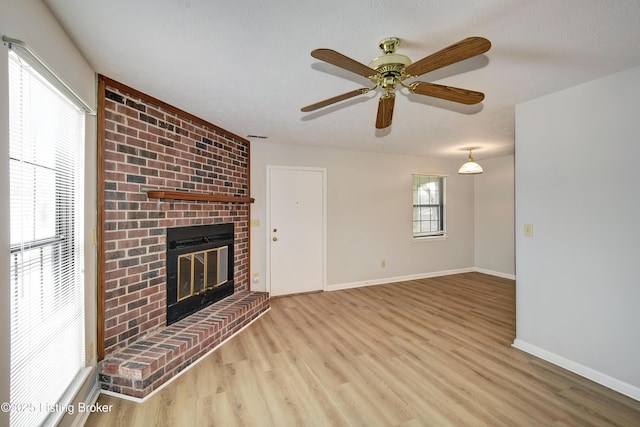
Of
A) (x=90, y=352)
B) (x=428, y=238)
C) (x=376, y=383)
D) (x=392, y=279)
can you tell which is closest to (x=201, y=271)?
(x=90, y=352)

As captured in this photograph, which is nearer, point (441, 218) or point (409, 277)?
point (409, 277)

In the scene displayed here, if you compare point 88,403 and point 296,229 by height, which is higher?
point 296,229

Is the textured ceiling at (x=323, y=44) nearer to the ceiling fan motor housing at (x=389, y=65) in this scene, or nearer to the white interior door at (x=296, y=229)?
the ceiling fan motor housing at (x=389, y=65)

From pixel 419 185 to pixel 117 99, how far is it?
4.81m

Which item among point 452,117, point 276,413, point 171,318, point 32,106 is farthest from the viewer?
point 452,117

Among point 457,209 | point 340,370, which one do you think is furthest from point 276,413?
point 457,209

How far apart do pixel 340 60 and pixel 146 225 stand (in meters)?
2.10

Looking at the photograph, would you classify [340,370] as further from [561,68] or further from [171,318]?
[561,68]

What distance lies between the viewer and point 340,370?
2.28 metres

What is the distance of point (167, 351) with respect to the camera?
214cm

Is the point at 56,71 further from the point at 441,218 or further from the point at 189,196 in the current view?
the point at 441,218

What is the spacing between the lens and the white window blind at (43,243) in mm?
1180

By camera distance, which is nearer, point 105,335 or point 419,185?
point 105,335

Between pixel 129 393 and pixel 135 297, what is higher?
pixel 135 297
